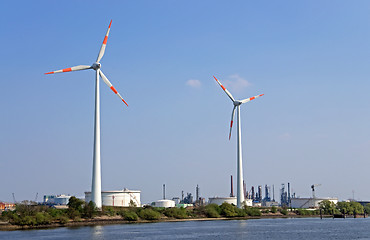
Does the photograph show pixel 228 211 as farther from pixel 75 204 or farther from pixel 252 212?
pixel 75 204

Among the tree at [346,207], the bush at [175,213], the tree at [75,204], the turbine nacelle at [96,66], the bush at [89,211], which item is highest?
the turbine nacelle at [96,66]

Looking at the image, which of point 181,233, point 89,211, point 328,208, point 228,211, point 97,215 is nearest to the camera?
point 181,233

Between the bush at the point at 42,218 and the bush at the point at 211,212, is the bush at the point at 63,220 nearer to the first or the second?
the bush at the point at 42,218

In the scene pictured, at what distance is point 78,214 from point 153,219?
23.8 m

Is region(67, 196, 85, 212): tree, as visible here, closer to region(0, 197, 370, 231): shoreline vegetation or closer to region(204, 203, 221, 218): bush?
region(0, 197, 370, 231): shoreline vegetation

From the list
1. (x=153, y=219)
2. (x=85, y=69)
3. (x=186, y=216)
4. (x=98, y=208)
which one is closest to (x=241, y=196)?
(x=186, y=216)

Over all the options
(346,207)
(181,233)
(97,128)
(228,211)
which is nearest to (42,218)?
(97,128)

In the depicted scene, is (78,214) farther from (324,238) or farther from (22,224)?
(324,238)

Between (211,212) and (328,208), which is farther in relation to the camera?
(328,208)

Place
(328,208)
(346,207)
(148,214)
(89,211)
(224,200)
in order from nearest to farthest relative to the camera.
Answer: (89,211) < (148,214) < (328,208) < (224,200) < (346,207)

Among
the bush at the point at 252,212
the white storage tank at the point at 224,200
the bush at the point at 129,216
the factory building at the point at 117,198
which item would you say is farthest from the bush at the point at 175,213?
the white storage tank at the point at 224,200

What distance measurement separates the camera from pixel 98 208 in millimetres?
98312

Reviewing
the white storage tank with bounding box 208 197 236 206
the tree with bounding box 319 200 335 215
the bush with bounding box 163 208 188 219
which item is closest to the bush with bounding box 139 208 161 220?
the bush with bounding box 163 208 188 219

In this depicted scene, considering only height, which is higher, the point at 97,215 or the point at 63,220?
the point at 97,215
